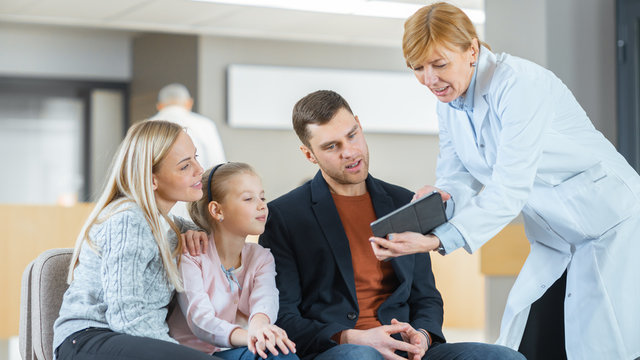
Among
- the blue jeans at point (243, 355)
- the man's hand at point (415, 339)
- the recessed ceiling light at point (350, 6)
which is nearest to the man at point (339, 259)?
the man's hand at point (415, 339)

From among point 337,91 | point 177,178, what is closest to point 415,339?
point 177,178

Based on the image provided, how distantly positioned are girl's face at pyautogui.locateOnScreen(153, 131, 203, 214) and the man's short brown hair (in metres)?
0.30

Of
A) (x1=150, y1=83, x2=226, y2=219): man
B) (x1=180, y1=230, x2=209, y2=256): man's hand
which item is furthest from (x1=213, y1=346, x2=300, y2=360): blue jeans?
(x1=150, y1=83, x2=226, y2=219): man

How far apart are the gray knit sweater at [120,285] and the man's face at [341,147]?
0.48 m

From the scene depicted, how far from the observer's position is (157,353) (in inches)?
58.3

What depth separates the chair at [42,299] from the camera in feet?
5.57

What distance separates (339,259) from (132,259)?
51cm

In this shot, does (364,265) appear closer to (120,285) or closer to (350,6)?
(120,285)

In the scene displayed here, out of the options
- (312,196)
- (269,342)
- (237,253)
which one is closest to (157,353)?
(269,342)

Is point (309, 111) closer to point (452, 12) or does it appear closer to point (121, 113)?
point (452, 12)

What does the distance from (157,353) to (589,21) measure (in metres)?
2.53

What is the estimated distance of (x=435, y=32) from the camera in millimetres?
1732

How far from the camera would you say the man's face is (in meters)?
1.89

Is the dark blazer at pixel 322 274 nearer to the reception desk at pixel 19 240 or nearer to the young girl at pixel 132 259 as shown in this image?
the young girl at pixel 132 259
